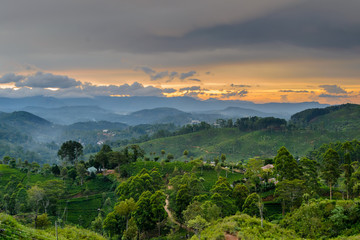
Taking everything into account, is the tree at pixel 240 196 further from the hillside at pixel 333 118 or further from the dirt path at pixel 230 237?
the hillside at pixel 333 118

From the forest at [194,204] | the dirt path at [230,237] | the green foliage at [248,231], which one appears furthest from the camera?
the forest at [194,204]

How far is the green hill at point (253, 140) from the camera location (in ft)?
338

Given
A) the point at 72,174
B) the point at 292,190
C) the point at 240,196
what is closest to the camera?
the point at 292,190

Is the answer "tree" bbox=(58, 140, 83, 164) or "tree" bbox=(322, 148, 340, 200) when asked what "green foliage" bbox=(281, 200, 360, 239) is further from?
"tree" bbox=(58, 140, 83, 164)

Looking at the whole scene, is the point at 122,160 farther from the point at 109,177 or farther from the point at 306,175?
the point at 306,175

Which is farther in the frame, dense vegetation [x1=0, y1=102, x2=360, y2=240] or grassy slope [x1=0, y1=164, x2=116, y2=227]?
grassy slope [x1=0, y1=164, x2=116, y2=227]

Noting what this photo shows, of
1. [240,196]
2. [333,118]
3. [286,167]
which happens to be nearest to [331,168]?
[286,167]

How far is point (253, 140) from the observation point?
4550 inches

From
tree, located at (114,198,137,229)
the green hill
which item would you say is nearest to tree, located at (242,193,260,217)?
tree, located at (114,198,137,229)

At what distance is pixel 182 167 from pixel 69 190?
22828 millimetres

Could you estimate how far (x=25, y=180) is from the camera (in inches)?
1800

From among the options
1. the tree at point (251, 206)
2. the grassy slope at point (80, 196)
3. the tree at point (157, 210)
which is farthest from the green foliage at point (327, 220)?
the grassy slope at point (80, 196)

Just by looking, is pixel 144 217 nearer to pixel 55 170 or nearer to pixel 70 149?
pixel 55 170

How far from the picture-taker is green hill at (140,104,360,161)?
103m
